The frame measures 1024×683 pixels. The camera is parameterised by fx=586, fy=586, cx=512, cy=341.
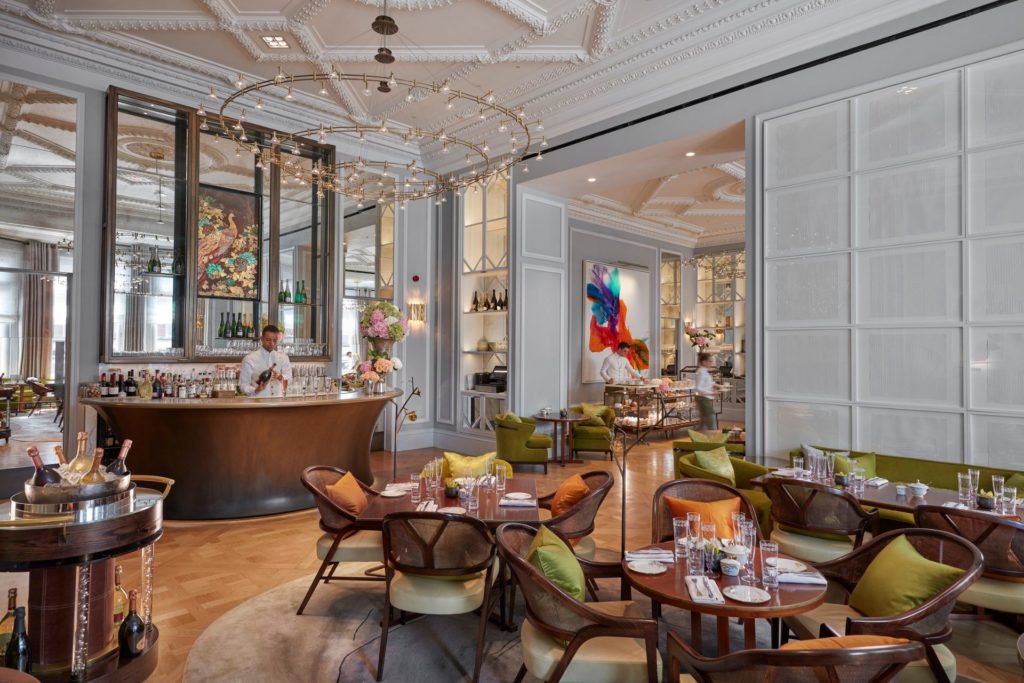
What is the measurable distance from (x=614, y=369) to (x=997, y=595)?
7.77 m

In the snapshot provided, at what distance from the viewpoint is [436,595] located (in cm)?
288

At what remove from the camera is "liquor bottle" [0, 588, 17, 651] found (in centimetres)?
234

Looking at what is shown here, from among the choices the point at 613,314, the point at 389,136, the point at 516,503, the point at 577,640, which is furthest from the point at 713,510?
the point at 613,314

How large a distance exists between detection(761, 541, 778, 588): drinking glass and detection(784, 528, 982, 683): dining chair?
254mm

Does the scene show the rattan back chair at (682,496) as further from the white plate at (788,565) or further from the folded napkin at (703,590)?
the folded napkin at (703,590)

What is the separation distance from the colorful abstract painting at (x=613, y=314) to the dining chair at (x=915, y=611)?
8.42m

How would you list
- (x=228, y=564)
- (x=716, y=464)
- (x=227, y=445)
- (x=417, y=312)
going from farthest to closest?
(x=417, y=312)
(x=227, y=445)
(x=716, y=464)
(x=228, y=564)

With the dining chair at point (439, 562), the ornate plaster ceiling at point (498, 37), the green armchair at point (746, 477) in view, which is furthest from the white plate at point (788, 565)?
the ornate plaster ceiling at point (498, 37)

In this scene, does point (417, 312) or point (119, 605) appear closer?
point (119, 605)

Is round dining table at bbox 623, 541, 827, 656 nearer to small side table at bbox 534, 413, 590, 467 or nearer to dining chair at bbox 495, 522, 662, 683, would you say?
dining chair at bbox 495, 522, 662, 683

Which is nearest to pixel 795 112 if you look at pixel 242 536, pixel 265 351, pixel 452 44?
pixel 452 44

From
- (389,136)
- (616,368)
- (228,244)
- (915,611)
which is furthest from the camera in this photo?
(616,368)

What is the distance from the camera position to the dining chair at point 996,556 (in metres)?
2.94

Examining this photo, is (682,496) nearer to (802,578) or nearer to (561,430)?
(802,578)
